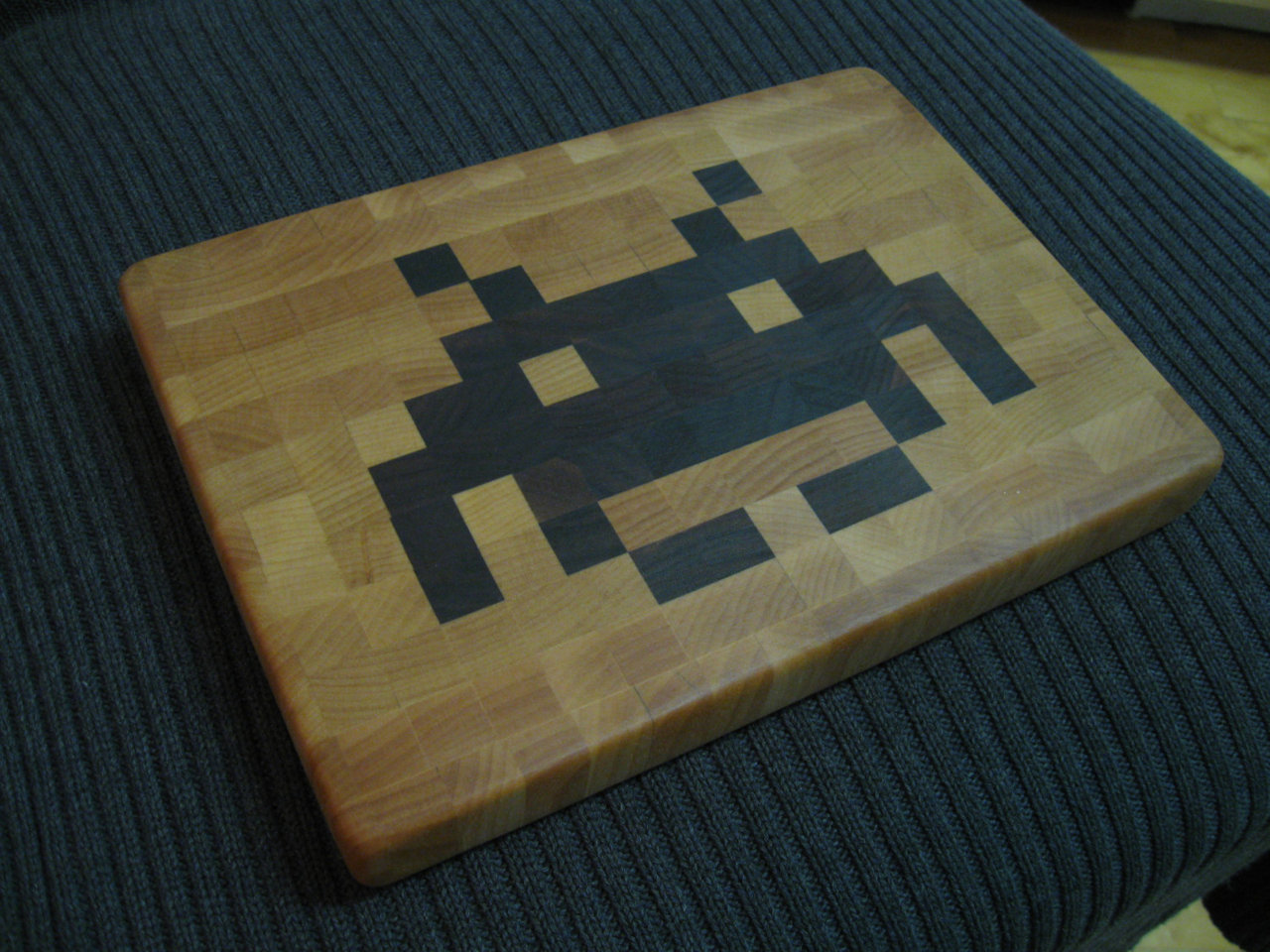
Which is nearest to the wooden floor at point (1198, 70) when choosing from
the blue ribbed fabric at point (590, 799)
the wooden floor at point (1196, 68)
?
the wooden floor at point (1196, 68)

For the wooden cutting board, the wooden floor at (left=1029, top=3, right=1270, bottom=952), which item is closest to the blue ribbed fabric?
the wooden cutting board

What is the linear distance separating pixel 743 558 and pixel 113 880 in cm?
30

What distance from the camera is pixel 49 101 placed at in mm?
733

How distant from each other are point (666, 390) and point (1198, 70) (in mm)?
1183

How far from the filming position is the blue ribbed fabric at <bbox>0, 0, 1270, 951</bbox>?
0.49m

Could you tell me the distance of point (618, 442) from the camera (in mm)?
572

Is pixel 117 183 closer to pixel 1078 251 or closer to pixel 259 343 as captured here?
pixel 259 343

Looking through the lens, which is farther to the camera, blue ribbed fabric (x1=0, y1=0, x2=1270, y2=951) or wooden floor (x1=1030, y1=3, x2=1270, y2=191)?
wooden floor (x1=1030, y1=3, x2=1270, y2=191)

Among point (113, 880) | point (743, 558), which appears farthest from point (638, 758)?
point (113, 880)

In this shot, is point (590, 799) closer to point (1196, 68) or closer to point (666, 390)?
point (666, 390)

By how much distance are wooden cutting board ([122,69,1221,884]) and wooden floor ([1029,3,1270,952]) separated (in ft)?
2.82

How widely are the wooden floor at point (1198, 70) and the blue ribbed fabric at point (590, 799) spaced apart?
2.23 ft

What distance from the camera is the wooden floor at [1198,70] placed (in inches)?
54.4

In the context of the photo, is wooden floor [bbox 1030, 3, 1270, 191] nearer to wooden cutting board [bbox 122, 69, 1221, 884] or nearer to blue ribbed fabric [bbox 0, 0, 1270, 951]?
blue ribbed fabric [bbox 0, 0, 1270, 951]
